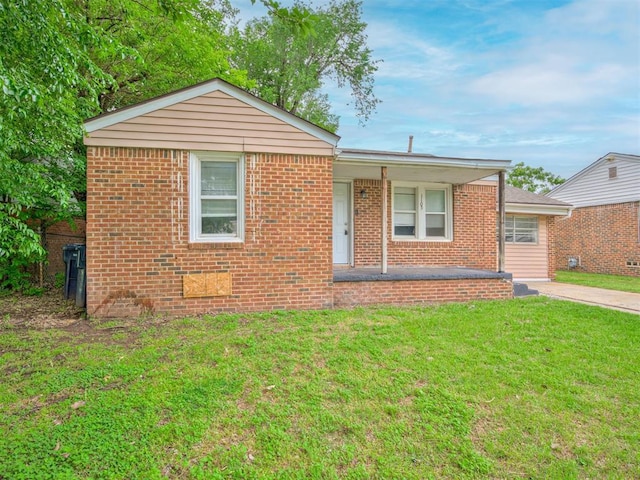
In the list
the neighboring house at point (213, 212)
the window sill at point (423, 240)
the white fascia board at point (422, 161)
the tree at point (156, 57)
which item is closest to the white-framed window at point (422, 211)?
the window sill at point (423, 240)

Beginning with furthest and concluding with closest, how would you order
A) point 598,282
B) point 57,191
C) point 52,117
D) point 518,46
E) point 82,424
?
point 598,282 → point 518,46 → point 57,191 → point 52,117 → point 82,424

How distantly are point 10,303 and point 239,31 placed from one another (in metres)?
17.2

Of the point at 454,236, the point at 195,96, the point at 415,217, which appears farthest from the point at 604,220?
the point at 195,96

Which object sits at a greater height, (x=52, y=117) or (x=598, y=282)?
(x=52, y=117)

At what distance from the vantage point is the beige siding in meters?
11.7

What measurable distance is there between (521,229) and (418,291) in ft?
24.0

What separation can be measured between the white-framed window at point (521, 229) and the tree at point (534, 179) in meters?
24.9

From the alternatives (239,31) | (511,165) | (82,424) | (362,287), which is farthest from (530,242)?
(239,31)

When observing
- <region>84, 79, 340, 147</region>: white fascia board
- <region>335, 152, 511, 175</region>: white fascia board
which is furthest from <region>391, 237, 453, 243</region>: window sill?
<region>84, 79, 340, 147</region>: white fascia board

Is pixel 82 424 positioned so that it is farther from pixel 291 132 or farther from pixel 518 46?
pixel 518 46

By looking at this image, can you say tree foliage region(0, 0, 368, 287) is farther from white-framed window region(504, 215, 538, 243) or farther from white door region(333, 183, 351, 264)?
white-framed window region(504, 215, 538, 243)

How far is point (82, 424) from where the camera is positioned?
8.47ft

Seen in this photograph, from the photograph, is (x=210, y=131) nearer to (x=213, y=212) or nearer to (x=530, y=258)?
(x=213, y=212)

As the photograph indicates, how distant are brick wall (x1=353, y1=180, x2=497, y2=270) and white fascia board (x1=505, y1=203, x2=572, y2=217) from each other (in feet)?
6.40
